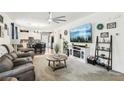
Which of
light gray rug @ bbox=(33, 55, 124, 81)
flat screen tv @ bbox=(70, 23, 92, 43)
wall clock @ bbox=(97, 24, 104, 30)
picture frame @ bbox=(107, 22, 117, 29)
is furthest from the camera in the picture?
flat screen tv @ bbox=(70, 23, 92, 43)

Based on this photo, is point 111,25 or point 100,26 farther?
point 100,26

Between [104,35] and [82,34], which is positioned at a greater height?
[82,34]

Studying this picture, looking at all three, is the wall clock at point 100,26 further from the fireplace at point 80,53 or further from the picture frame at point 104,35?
the fireplace at point 80,53

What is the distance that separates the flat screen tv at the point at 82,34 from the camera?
208 inches

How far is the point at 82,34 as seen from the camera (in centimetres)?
583

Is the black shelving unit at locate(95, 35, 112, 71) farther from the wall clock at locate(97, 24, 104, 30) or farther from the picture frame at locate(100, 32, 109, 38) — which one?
the wall clock at locate(97, 24, 104, 30)

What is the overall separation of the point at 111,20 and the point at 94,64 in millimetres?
1883

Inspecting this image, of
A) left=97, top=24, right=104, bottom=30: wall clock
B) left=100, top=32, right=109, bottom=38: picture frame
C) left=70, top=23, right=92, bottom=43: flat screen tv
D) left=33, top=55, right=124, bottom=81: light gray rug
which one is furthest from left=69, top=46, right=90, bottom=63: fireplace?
left=33, top=55, right=124, bottom=81: light gray rug

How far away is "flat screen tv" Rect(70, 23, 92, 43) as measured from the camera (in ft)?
17.4

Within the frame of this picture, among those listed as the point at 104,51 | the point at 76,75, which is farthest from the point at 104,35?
the point at 76,75

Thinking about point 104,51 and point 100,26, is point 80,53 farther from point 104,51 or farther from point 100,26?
point 100,26

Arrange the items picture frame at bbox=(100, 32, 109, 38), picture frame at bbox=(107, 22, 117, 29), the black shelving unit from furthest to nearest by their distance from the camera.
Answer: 1. picture frame at bbox=(100, 32, 109, 38)
2. the black shelving unit
3. picture frame at bbox=(107, 22, 117, 29)
